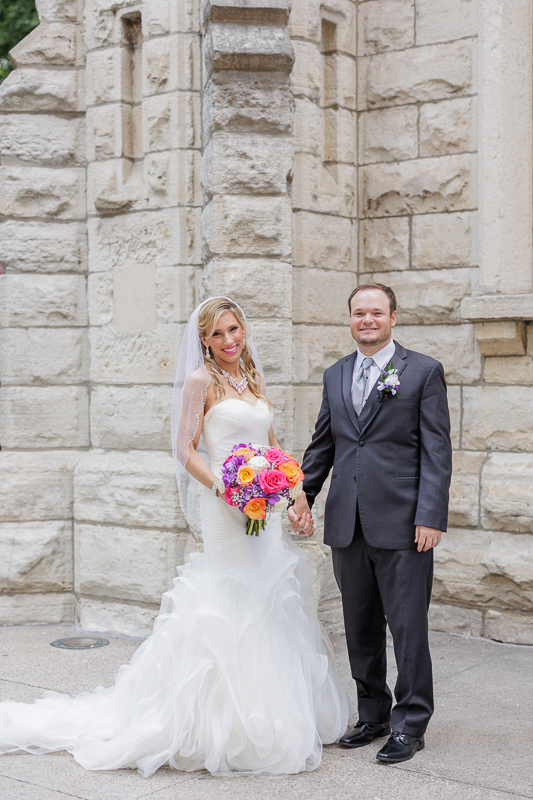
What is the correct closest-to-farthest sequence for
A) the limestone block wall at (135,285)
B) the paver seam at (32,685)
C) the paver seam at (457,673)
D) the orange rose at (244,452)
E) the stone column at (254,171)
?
the orange rose at (244,452)
the paver seam at (32,685)
the paver seam at (457,673)
the stone column at (254,171)
the limestone block wall at (135,285)

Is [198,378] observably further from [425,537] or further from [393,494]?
[425,537]

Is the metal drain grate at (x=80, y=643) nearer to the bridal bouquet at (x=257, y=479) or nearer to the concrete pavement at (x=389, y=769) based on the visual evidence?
the concrete pavement at (x=389, y=769)

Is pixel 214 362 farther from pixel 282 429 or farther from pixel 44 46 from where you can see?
pixel 44 46

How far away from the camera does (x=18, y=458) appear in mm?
Result: 6465

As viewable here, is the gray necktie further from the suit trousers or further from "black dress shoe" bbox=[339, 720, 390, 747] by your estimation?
"black dress shoe" bbox=[339, 720, 390, 747]

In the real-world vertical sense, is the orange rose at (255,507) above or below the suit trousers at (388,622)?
above

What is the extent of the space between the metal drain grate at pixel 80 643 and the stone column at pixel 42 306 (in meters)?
0.45

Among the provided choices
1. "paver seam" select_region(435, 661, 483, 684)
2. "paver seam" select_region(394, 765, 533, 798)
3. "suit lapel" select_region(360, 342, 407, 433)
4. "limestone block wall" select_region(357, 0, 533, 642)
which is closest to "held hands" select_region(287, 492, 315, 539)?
"suit lapel" select_region(360, 342, 407, 433)

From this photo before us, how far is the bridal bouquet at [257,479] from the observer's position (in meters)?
3.82

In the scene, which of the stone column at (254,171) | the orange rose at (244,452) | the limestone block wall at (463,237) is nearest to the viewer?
→ the orange rose at (244,452)

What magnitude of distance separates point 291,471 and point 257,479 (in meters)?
0.16

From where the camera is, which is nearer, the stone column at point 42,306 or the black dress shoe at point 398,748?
the black dress shoe at point 398,748

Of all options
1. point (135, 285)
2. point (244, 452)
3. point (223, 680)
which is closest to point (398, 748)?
point (223, 680)

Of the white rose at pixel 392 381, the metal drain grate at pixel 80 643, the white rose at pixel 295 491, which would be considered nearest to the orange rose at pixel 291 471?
the white rose at pixel 295 491
